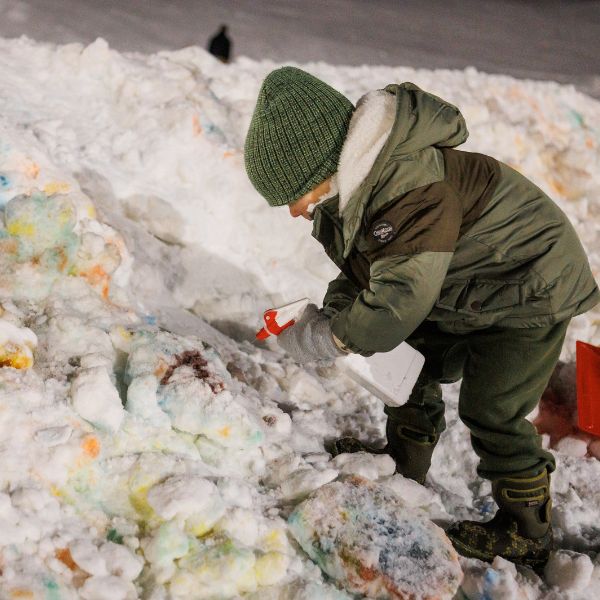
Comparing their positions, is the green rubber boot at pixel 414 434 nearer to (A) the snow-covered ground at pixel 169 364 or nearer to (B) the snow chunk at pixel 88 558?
(A) the snow-covered ground at pixel 169 364

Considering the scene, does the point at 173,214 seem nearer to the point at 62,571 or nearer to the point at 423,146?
the point at 423,146

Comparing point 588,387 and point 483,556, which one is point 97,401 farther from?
point 588,387

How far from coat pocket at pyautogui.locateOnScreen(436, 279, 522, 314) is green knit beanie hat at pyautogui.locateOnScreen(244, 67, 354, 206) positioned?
0.45 metres

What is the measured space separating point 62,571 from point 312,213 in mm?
965

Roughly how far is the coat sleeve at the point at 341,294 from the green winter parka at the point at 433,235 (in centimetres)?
12

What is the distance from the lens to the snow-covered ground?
50.9 inches

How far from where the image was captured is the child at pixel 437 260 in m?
1.37

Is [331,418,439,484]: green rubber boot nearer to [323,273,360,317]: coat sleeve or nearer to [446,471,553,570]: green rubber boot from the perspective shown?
[446,471,553,570]: green rubber boot

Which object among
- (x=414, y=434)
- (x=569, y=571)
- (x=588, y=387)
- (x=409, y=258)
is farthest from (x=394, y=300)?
(x=588, y=387)

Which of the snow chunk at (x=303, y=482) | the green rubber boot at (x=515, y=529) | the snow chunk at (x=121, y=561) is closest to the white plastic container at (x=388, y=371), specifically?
the snow chunk at (x=303, y=482)

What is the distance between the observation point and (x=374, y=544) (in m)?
1.41

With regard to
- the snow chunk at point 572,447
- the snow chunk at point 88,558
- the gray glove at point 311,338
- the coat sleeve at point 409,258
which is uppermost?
the coat sleeve at point 409,258

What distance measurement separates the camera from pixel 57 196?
183 cm

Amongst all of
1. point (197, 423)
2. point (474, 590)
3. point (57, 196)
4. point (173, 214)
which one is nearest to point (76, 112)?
point (173, 214)
